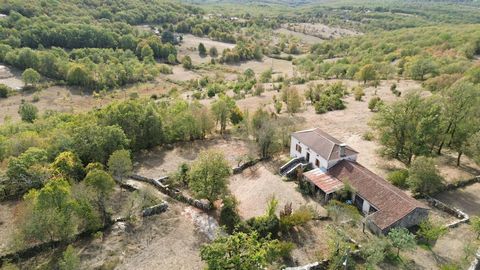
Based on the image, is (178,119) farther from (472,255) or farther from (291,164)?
(472,255)

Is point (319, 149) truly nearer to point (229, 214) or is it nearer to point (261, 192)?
point (261, 192)

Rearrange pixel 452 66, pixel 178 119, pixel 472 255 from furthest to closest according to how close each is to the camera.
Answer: pixel 452 66, pixel 178 119, pixel 472 255

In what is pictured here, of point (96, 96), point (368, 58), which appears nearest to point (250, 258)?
point (96, 96)

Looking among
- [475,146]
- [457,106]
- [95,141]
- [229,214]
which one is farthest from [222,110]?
[475,146]

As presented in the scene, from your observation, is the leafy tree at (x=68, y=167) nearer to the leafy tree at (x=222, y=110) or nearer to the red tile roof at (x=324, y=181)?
the leafy tree at (x=222, y=110)

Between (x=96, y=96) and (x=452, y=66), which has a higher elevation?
(x=452, y=66)

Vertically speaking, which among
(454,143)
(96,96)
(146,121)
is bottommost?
(96,96)

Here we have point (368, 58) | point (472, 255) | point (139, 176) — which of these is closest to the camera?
point (472, 255)

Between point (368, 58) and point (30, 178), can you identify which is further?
point (368, 58)

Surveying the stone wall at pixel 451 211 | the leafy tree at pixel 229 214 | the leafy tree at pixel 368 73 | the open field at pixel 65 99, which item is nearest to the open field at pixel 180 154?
the leafy tree at pixel 229 214
